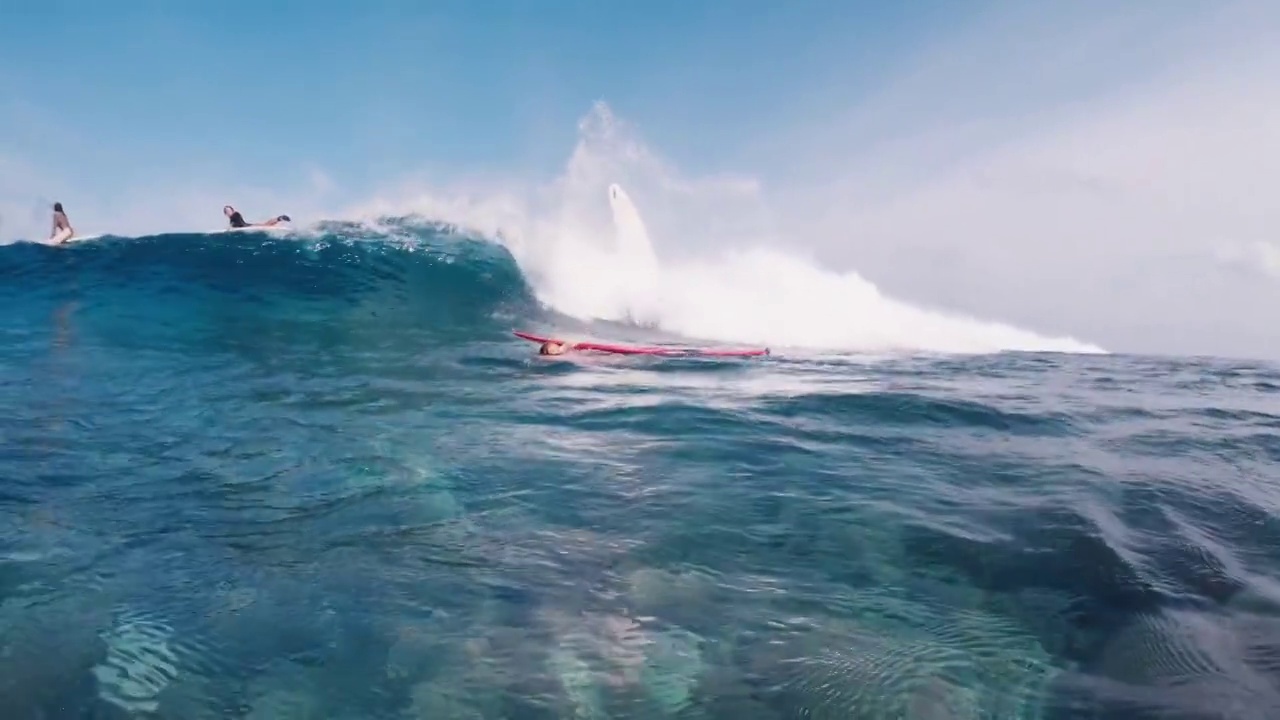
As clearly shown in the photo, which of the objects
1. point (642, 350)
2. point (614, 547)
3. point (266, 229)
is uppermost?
point (266, 229)

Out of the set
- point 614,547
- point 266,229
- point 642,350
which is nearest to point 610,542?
point 614,547

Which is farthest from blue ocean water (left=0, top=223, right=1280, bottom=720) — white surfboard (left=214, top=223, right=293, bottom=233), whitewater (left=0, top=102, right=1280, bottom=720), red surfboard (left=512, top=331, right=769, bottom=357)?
white surfboard (left=214, top=223, right=293, bottom=233)

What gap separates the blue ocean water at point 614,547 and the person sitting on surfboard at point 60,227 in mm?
13818

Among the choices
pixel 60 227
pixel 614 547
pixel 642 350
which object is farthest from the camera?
pixel 60 227

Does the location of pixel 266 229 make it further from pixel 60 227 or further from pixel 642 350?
pixel 642 350

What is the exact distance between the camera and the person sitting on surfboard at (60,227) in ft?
83.4

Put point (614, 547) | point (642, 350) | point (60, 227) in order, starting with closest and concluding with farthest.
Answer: point (614, 547) → point (642, 350) → point (60, 227)

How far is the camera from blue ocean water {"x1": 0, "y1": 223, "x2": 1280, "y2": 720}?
16.6ft

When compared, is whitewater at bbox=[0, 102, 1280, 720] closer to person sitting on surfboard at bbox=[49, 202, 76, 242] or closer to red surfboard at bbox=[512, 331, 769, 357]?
red surfboard at bbox=[512, 331, 769, 357]

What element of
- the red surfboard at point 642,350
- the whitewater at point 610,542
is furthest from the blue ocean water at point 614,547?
the red surfboard at point 642,350

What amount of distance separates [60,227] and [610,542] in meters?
27.1

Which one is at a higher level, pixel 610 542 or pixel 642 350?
pixel 642 350

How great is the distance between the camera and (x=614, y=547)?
23.2ft

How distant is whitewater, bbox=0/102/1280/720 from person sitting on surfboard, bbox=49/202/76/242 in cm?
1115
